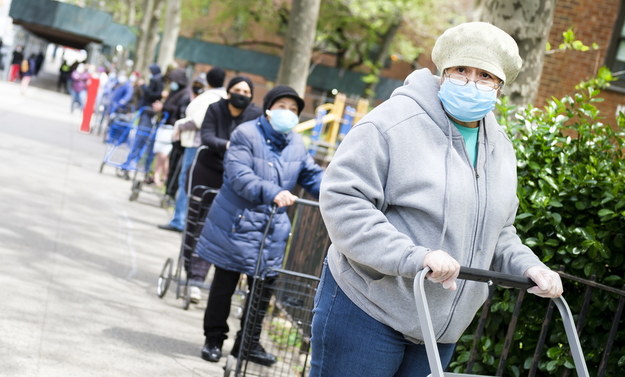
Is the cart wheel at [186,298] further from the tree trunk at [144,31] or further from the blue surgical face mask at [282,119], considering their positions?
the tree trunk at [144,31]

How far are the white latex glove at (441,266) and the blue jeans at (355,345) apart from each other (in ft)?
1.31

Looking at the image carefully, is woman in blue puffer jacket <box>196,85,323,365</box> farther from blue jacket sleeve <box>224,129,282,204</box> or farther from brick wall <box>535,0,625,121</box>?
brick wall <box>535,0,625,121</box>

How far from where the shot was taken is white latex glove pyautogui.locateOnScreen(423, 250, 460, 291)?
340 centimetres

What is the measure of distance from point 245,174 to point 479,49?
12.0 ft

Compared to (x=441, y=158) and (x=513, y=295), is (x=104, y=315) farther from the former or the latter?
(x=441, y=158)

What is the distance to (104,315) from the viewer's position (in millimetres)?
8469

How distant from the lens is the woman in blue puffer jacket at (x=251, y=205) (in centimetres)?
740

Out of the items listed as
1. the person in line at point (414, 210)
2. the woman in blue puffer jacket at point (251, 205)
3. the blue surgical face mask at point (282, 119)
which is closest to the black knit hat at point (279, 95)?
the woman in blue puffer jacket at point (251, 205)

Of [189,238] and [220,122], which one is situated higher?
[220,122]

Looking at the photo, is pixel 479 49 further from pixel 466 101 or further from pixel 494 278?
pixel 494 278

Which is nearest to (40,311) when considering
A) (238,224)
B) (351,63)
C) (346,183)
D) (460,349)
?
(238,224)

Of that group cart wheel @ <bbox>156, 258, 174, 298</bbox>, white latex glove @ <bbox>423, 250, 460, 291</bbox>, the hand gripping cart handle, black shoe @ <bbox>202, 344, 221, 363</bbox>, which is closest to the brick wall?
cart wheel @ <bbox>156, 258, 174, 298</bbox>

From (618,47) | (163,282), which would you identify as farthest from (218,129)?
(618,47)

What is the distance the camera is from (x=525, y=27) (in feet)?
27.4
